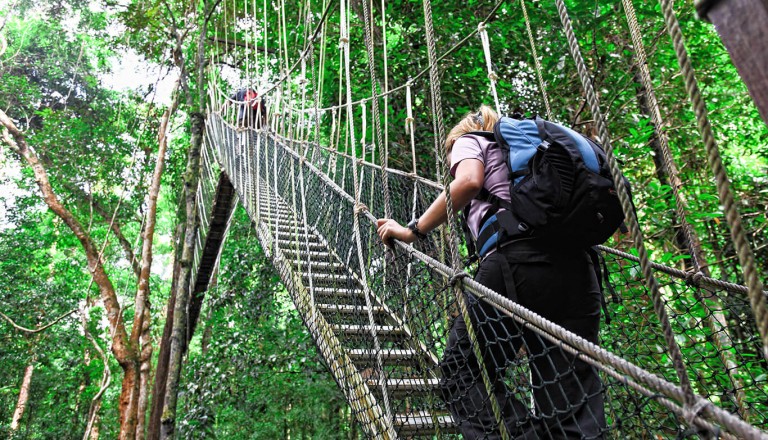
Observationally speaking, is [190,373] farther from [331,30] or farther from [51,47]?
[51,47]

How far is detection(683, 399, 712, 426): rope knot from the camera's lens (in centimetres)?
57

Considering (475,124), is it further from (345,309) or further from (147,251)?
Answer: (147,251)

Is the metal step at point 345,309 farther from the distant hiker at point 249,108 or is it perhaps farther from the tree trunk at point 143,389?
the tree trunk at point 143,389

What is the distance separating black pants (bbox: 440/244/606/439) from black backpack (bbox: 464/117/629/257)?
60 mm

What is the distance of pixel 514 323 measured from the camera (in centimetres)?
109

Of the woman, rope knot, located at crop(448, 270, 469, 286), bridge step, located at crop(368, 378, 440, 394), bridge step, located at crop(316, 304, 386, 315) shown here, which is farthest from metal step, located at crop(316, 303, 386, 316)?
rope knot, located at crop(448, 270, 469, 286)

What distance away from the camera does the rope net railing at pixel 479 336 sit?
3.07 ft

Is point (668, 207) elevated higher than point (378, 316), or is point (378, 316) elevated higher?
point (668, 207)

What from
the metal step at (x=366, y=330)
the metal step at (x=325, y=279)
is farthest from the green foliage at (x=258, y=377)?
the metal step at (x=366, y=330)

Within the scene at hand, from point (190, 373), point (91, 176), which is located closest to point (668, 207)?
point (190, 373)

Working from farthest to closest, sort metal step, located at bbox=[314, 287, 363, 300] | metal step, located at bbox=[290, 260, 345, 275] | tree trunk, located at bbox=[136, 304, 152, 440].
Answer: tree trunk, located at bbox=[136, 304, 152, 440]
metal step, located at bbox=[290, 260, 345, 275]
metal step, located at bbox=[314, 287, 363, 300]

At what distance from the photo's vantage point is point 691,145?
3.56 metres

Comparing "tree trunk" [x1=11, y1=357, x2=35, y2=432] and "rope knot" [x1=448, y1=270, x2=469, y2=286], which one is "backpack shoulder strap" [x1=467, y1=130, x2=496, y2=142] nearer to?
"rope knot" [x1=448, y1=270, x2=469, y2=286]

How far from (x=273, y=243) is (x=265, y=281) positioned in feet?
9.18
